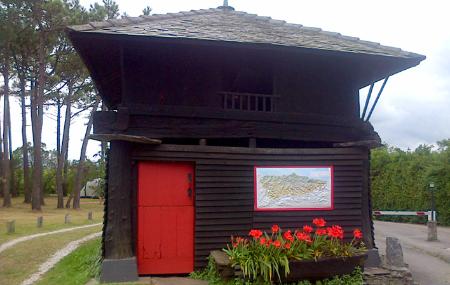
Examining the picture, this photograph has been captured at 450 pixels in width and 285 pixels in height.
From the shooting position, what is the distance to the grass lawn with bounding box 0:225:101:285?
11.5 metres

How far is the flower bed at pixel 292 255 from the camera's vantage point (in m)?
8.39

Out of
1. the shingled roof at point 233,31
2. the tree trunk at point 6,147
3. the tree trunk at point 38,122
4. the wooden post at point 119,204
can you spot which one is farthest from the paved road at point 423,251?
the tree trunk at point 6,147

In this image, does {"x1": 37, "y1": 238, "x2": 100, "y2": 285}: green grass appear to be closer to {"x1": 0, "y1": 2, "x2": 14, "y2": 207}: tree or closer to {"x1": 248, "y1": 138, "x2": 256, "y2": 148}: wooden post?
{"x1": 248, "y1": 138, "x2": 256, "y2": 148}: wooden post

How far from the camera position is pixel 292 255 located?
8.65 metres

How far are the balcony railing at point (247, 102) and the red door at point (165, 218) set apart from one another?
→ 1.68 meters

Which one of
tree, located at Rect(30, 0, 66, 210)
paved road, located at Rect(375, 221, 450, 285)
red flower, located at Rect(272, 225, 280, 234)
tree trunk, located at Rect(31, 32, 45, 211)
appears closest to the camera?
red flower, located at Rect(272, 225, 280, 234)

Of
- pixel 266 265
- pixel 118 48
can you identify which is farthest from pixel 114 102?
pixel 266 265

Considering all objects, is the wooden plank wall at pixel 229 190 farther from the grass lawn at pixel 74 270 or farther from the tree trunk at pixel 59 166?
the tree trunk at pixel 59 166

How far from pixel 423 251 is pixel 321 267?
7947mm

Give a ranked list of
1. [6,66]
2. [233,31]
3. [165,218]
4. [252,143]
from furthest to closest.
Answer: [6,66]
[252,143]
[233,31]
[165,218]

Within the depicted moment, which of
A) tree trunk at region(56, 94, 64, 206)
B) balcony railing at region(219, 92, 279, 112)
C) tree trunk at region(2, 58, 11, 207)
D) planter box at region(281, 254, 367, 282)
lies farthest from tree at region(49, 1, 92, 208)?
planter box at region(281, 254, 367, 282)

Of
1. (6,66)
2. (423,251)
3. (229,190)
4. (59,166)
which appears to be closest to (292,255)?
(229,190)

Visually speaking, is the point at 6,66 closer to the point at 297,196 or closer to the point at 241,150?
the point at 241,150

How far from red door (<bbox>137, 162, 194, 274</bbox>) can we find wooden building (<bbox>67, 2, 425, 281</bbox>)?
0.02m
